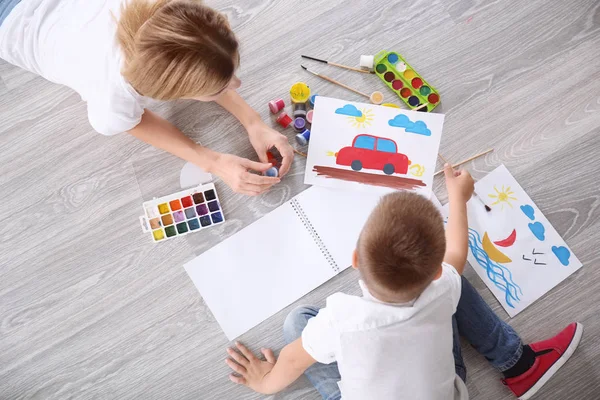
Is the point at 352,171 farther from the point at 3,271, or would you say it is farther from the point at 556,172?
the point at 3,271

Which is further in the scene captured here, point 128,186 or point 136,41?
point 128,186

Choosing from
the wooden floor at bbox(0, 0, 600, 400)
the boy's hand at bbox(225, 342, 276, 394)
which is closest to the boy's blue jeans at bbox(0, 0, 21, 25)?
the wooden floor at bbox(0, 0, 600, 400)

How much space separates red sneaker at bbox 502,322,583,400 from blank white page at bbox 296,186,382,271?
1.49 ft

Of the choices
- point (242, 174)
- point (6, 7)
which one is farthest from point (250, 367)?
point (6, 7)

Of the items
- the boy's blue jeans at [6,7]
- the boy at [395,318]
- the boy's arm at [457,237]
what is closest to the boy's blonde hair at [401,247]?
the boy at [395,318]

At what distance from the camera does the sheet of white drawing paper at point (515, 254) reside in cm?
106

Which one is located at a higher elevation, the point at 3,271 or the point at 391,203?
the point at 391,203

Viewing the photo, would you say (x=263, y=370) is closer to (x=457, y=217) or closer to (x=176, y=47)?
(x=457, y=217)

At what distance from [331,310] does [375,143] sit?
458mm

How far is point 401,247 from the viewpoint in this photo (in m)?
0.66

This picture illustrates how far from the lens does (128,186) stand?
112 centimetres

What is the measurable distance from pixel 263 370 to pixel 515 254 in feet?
2.03

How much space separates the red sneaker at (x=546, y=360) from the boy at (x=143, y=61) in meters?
0.69

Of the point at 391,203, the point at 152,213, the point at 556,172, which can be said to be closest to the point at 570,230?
the point at 556,172
